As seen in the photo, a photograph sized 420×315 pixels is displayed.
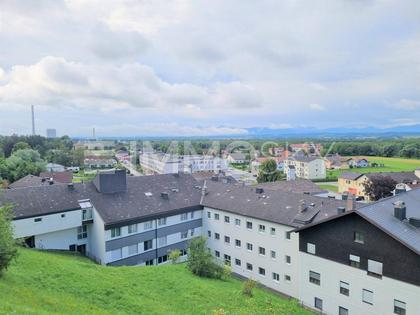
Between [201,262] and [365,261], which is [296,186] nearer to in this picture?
[201,262]

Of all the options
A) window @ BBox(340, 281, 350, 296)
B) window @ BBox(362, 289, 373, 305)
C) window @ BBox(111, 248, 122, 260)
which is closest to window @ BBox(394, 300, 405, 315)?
window @ BBox(362, 289, 373, 305)

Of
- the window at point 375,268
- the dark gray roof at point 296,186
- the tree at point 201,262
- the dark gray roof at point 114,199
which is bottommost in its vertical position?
the tree at point 201,262

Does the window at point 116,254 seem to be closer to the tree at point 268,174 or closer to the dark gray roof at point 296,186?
the dark gray roof at point 296,186

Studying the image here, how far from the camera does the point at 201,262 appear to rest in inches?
1038

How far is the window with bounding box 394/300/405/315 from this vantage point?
20.5 metres

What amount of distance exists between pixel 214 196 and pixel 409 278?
22.5 metres

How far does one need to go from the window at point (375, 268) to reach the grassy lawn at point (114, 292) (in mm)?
5853

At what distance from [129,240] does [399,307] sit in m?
23.4

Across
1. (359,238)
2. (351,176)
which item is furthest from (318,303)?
(351,176)

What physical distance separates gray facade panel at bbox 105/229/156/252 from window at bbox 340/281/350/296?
18842 millimetres

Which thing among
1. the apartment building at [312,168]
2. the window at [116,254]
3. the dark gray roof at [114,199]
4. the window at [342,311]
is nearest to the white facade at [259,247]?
the dark gray roof at [114,199]

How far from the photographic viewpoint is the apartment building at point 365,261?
2052cm

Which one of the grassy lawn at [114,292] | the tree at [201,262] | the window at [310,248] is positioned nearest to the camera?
the grassy lawn at [114,292]

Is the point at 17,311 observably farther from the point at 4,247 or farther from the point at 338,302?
the point at 338,302
